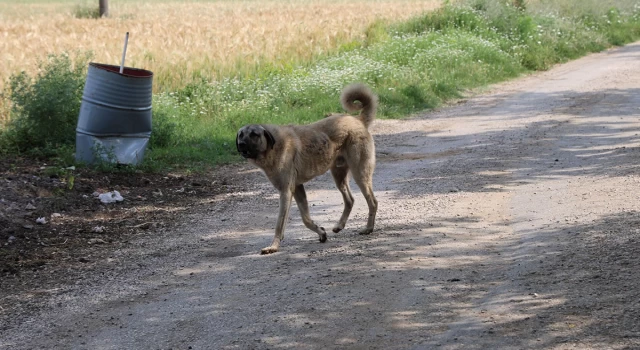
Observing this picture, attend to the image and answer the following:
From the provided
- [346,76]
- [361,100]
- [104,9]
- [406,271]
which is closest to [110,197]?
[361,100]

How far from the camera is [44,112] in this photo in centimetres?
1282

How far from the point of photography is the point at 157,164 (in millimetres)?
12461

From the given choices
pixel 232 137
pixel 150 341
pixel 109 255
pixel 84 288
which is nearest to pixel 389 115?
pixel 232 137

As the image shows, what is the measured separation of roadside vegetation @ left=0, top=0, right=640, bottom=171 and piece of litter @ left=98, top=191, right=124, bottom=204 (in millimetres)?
1557

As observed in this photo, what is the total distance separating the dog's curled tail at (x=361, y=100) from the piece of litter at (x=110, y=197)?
11.3ft

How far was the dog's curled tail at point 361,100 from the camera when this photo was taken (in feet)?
28.8

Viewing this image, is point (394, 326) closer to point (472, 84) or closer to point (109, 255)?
point (109, 255)

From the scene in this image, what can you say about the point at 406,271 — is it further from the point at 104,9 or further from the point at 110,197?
the point at 104,9

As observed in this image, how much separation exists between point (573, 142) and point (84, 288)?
Answer: 8444 mm

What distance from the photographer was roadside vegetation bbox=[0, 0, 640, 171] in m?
13.0

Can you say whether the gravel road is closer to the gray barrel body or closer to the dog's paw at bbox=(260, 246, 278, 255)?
the dog's paw at bbox=(260, 246, 278, 255)

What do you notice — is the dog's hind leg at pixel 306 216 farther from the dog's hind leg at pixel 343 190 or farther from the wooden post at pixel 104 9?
the wooden post at pixel 104 9

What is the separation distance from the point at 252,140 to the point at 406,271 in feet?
6.12

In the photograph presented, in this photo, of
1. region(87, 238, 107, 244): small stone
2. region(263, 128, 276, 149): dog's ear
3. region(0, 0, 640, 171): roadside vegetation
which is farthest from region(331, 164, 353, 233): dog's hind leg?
region(0, 0, 640, 171): roadside vegetation
